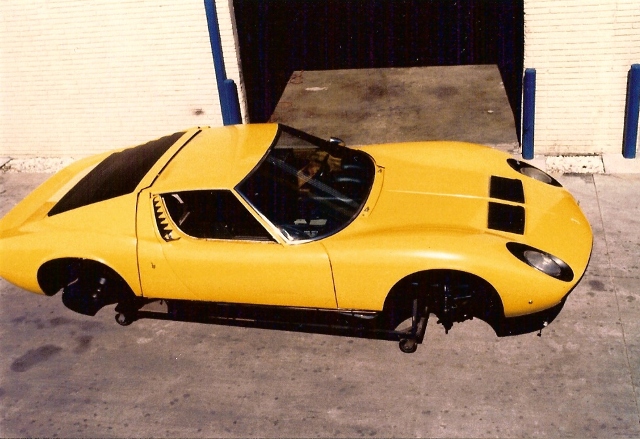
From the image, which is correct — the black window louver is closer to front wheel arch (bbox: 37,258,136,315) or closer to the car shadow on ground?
the car shadow on ground

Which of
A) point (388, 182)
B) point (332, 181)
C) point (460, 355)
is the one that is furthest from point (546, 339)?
point (332, 181)

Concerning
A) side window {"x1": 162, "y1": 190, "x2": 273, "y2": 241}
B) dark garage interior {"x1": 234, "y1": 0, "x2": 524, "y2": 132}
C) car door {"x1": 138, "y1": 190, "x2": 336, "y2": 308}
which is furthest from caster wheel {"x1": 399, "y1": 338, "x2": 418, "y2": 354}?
dark garage interior {"x1": 234, "y1": 0, "x2": 524, "y2": 132}

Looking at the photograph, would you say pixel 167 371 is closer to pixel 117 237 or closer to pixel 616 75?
pixel 117 237

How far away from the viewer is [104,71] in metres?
8.74

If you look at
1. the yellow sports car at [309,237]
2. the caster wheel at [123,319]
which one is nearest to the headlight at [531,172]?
the yellow sports car at [309,237]

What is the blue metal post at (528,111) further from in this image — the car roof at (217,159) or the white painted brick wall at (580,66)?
the car roof at (217,159)

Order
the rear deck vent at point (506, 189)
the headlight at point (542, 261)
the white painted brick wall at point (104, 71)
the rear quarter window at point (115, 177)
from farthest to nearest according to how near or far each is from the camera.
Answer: the white painted brick wall at point (104, 71) < the rear quarter window at point (115, 177) < the rear deck vent at point (506, 189) < the headlight at point (542, 261)

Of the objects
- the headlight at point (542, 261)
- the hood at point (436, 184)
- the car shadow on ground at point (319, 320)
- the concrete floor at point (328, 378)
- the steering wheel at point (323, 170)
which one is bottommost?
the concrete floor at point (328, 378)

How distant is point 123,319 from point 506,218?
3.46 m

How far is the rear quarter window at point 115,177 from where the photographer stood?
566cm

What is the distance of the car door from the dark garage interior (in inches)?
182

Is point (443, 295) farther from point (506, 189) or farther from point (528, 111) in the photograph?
point (528, 111)

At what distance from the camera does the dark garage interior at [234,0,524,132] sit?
10.9m

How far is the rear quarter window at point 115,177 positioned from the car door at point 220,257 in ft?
1.30
